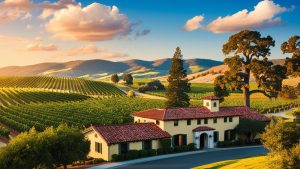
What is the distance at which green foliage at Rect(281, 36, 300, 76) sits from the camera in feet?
238

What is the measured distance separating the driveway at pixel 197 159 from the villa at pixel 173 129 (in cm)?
351

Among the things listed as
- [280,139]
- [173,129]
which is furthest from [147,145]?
[280,139]

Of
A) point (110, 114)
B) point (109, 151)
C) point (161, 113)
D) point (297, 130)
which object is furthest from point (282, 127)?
point (110, 114)

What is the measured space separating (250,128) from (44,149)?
3445 cm

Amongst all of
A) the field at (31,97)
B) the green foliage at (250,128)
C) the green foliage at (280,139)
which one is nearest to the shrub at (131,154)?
the green foliage at (250,128)

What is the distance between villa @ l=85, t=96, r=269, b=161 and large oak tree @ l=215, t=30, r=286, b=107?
666cm

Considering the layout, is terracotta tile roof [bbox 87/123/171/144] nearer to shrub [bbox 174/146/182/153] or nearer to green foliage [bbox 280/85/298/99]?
shrub [bbox 174/146/182/153]

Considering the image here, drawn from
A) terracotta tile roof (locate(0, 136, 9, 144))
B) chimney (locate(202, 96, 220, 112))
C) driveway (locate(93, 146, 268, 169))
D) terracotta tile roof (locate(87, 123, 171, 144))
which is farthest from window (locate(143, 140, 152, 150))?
terracotta tile roof (locate(0, 136, 9, 144))

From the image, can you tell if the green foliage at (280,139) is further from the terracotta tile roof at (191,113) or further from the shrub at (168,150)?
the terracotta tile roof at (191,113)

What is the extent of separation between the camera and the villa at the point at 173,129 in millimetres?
50719

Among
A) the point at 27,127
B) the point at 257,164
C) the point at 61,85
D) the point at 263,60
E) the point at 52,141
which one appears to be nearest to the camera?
the point at 257,164

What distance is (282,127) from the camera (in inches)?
1203

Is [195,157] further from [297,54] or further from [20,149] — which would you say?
[297,54]

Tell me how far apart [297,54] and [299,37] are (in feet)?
10.5
